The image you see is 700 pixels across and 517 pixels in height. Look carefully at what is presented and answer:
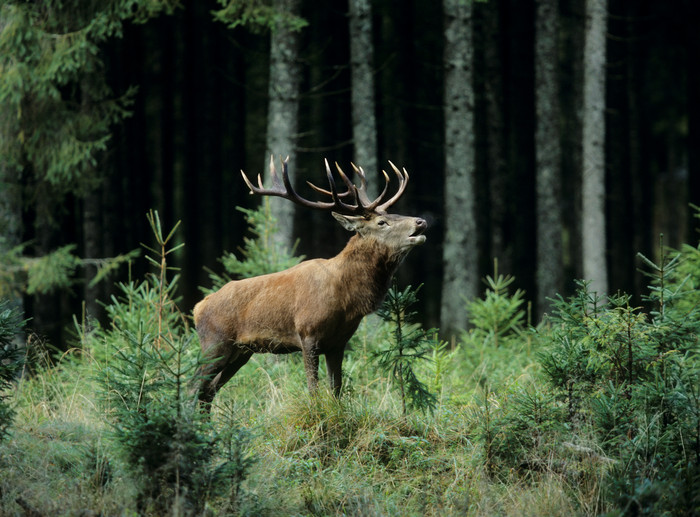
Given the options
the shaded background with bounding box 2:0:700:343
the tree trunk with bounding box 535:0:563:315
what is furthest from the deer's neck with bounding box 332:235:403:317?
the shaded background with bounding box 2:0:700:343

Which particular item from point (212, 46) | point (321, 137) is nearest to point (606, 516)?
point (321, 137)

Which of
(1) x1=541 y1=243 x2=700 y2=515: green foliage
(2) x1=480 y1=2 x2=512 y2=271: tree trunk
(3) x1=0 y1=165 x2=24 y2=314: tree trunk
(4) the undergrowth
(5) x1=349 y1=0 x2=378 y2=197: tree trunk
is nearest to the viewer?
(4) the undergrowth

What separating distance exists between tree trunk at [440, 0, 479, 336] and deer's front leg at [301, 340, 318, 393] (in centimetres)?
718

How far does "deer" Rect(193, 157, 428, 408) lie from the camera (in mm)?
6555

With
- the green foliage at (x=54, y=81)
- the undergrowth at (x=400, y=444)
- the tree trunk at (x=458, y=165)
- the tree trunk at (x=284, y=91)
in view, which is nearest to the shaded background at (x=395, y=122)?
the green foliage at (x=54, y=81)

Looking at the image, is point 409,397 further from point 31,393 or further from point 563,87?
point 563,87

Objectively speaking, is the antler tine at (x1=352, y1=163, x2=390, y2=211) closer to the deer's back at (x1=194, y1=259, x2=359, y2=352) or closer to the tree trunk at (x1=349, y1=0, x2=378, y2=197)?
the deer's back at (x1=194, y1=259, x2=359, y2=352)

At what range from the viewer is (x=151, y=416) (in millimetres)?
4949

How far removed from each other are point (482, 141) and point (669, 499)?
67.5 ft

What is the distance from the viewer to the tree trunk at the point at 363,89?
12.9 m

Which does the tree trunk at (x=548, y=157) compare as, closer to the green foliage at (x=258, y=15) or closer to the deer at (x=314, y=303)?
the green foliage at (x=258, y=15)

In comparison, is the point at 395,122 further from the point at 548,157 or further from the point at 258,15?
the point at 258,15

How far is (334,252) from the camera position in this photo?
22.2 m

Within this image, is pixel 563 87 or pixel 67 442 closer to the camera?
pixel 67 442
